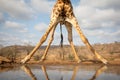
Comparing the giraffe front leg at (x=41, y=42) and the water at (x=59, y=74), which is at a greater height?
the giraffe front leg at (x=41, y=42)

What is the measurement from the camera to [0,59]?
14.4m

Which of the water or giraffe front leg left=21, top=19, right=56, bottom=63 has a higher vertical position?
giraffe front leg left=21, top=19, right=56, bottom=63

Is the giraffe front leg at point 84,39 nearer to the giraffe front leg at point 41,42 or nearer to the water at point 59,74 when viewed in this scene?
the giraffe front leg at point 41,42

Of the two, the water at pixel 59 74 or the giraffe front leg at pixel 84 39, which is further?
the giraffe front leg at pixel 84 39

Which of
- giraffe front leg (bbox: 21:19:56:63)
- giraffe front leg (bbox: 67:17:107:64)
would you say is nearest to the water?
giraffe front leg (bbox: 67:17:107:64)

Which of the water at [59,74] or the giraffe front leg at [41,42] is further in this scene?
the giraffe front leg at [41,42]

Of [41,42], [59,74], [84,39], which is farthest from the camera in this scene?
[41,42]

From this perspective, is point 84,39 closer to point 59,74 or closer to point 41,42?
point 41,42

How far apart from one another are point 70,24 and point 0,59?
5314 mm

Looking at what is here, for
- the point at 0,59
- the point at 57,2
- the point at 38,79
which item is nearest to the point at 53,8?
the point at 57,2

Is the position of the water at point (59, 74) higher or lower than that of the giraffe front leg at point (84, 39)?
lower

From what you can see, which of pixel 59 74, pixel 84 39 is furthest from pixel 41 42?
pixel 59 74

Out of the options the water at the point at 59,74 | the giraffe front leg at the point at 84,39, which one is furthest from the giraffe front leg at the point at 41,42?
the water at the point at 59,74

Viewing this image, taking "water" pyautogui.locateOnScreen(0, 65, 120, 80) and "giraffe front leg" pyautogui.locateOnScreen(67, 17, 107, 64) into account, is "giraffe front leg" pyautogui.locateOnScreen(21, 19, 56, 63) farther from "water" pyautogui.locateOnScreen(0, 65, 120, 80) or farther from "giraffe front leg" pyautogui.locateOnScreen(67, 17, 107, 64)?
"water" pyautogui.locateOnScreen(0, 65, 120, 80)
